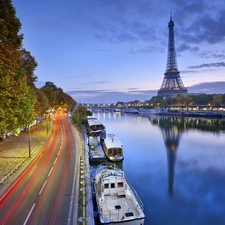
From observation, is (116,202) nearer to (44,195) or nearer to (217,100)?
(44,195)

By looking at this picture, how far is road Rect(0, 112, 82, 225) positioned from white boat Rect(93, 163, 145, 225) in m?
2.23

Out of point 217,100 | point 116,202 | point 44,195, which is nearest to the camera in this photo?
Result: point 44,195

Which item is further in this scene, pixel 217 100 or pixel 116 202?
pixel 217 100

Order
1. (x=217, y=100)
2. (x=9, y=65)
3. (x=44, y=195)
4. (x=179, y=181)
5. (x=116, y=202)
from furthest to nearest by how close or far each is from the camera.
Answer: (x=217, y=100) → (x=179, y=181) → (x=9, y=65) → (x=116, y=202) → (x=44, y=195)

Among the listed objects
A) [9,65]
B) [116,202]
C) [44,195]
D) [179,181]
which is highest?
[9,65]

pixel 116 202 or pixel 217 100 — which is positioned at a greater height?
pixel 217 100

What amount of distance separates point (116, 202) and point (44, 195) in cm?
595

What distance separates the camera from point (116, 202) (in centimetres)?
1845

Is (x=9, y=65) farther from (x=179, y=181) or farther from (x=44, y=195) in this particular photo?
(x=179, y=181)

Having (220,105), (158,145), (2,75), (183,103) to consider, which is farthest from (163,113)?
(2,75)

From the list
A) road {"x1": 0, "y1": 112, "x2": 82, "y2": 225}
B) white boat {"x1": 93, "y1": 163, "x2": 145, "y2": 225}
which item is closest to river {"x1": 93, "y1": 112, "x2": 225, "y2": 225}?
white boat {"x1": 93, "y1": 163, "x2": 145, "y2": 225}

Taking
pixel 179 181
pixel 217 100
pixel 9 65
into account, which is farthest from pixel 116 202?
pixel 217 100

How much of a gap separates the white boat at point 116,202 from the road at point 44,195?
87.9 inches

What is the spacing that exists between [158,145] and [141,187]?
27.6m
